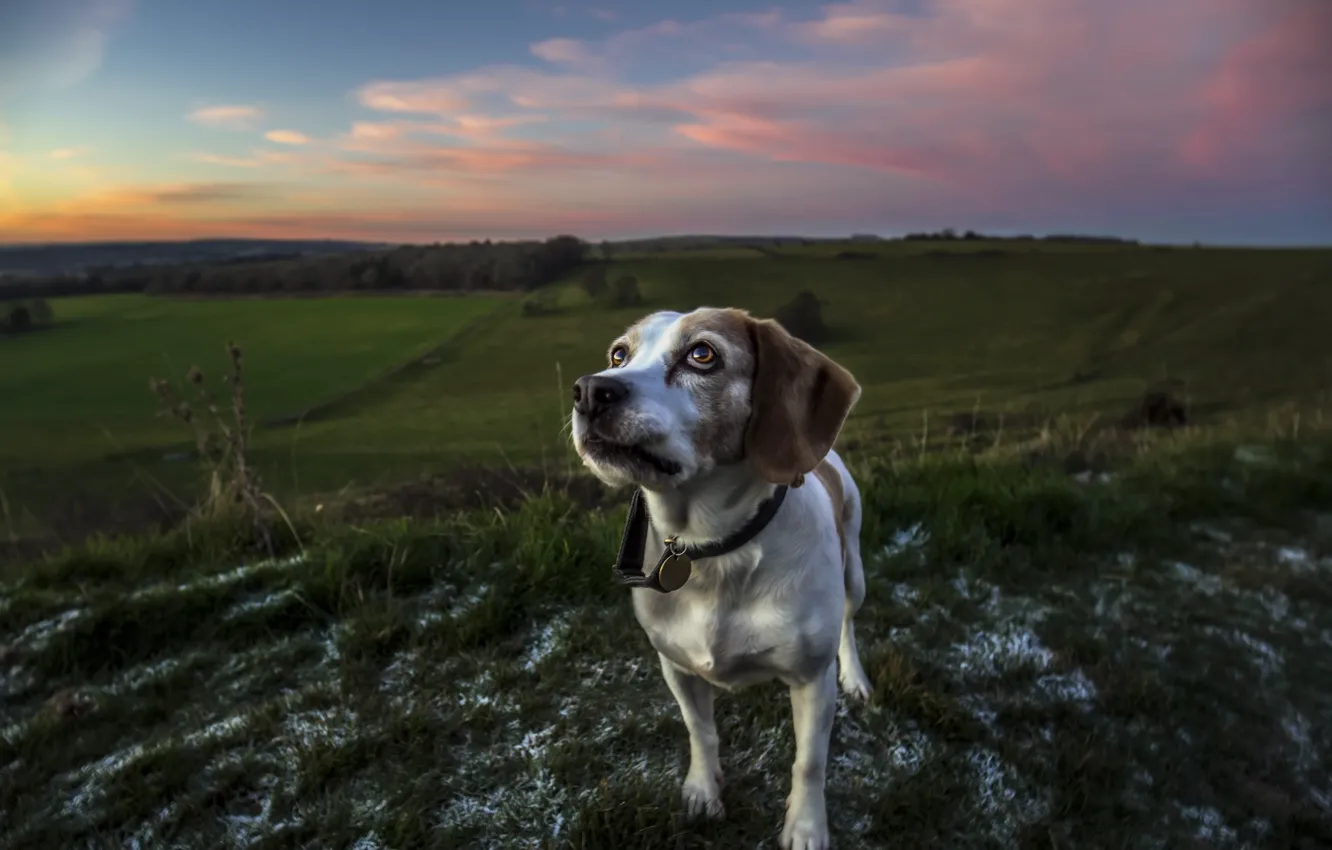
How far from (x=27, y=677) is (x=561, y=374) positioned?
3.15 meters

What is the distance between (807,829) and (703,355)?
1527mm

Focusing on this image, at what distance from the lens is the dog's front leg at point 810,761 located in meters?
2.35

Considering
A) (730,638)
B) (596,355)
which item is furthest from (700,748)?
(596,355)

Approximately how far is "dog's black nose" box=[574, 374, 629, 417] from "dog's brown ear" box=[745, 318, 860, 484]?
Answer: 1.39 feet

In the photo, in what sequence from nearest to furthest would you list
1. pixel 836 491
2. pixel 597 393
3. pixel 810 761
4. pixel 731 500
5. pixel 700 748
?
pixel 597 393 < pixel 731 500 < pixel 810 761 < pixel 700 748 < pixel 836 491

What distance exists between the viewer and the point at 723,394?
2031 mm

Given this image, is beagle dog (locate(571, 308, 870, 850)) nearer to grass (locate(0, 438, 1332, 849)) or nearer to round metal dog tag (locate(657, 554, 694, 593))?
round metal dog tag (locate(657, 554, 694, 593))

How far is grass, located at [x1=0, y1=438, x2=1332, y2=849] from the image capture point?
8.91ft

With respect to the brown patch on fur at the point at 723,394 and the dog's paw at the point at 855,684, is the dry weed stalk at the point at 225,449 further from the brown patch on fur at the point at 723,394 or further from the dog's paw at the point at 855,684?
the brown patch on fur at the point at 723,394

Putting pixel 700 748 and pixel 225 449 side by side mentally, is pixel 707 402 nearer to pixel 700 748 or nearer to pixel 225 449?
pixel 700 748

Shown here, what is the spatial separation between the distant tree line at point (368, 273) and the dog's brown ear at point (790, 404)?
5008 millimetres

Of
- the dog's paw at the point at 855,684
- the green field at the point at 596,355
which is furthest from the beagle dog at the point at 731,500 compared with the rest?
the green field at the point at 596,355

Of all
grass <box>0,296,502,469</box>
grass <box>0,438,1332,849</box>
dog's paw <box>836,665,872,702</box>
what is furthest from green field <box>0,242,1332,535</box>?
dog's paw <box>836,665,872,702</box>

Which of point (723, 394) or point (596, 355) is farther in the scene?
point (596, 355)
